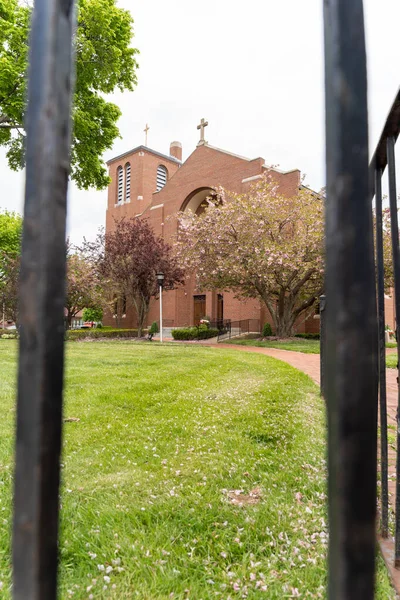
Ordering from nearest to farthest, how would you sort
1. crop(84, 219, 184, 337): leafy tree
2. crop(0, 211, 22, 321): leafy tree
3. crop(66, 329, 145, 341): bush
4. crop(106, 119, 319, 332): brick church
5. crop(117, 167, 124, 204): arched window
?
1. crop(66, 329, 145, 341): bush
2. crop(0, 211, 22, 321): leafy tree
3. crop(84, 219, 184, 337): leafy tree
4. crop(106, 119, 319, 332): brick church
5. crop(117, 167, 124, 204): arched window

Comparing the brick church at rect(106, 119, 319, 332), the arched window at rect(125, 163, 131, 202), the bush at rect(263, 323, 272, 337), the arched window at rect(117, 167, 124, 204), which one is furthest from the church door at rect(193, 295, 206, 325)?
the arched window at rect(117, 167, 124, 204)

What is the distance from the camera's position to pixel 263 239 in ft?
61.6

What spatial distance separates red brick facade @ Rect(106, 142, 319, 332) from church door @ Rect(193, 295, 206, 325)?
0.93 feet

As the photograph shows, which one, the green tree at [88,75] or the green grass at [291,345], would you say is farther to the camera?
the green grass at [291,345]

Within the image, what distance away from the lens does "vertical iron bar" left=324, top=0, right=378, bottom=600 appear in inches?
15.3

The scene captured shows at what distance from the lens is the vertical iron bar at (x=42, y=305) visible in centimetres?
44

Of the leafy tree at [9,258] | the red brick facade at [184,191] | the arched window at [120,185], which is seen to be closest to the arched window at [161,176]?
the red brick facade at [184,191]

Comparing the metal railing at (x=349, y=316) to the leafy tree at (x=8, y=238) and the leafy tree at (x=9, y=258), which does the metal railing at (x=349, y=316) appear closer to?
the leafy tree at (x=8, y=238)

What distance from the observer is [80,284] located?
26.0 metres

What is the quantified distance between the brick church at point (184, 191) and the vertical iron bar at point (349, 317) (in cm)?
2382

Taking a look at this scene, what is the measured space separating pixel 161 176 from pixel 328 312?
132 ft

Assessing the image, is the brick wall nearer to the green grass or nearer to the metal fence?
the green grass

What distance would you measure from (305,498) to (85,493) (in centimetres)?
122

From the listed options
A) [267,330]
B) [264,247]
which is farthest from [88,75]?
[267,330]
